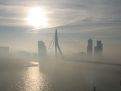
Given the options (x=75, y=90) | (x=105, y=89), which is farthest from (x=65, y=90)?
(x=105, y=89)

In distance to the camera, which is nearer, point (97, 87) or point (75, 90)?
point (75, 90)

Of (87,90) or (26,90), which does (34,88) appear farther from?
(87,90)

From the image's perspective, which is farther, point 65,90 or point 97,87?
point 97,87

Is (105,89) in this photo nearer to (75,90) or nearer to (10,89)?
(75,90)

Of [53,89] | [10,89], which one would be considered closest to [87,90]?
[53,89]

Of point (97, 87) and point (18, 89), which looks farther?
point (97, 87)

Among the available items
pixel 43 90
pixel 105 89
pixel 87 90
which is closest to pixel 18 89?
pixel 43 90

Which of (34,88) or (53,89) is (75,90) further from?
(34,88)
